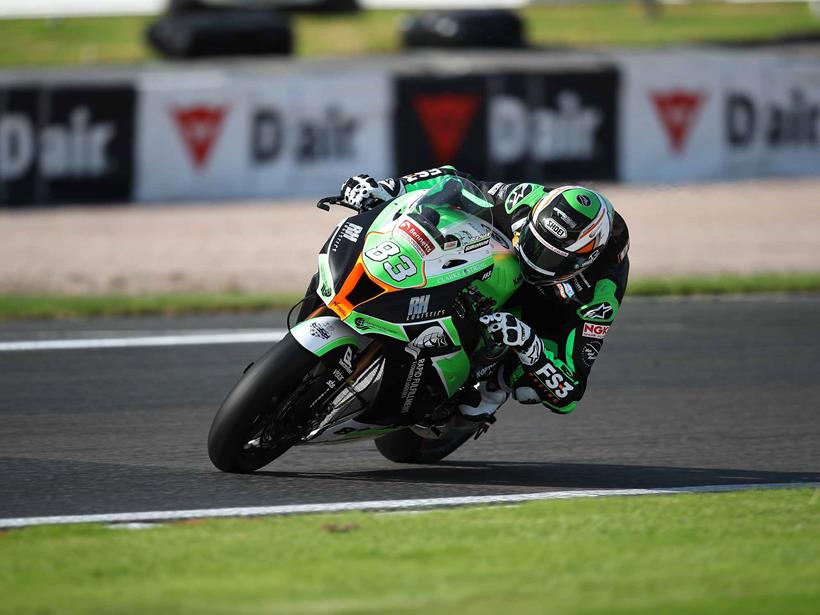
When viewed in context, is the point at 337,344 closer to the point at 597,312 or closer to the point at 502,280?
the point at 502,280

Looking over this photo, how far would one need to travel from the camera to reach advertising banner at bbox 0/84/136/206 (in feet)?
55.0

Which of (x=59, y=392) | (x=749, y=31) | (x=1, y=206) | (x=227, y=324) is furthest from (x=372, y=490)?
(x=749, y=31)

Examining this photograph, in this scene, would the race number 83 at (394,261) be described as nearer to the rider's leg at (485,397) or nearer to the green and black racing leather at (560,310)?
the green and black racing leather at (560,310)

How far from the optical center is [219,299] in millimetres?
11711

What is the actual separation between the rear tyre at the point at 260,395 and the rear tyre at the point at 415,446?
890 millimetres

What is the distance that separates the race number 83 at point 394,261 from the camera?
578cm

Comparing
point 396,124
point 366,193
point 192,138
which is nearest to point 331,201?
point 366,193

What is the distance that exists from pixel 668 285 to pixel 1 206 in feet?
29.5

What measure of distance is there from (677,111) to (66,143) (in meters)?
8.55

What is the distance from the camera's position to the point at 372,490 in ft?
20.4

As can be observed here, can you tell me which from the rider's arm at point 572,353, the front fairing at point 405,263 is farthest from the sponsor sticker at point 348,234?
the rider's arm at point 572,353

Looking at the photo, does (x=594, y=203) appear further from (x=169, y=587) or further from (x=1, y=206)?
(x=1, y=206)

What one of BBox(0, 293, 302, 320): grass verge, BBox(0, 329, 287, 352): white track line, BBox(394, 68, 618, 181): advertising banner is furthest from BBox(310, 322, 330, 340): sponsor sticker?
BBox(394, 68, 618, 181): advertising banner

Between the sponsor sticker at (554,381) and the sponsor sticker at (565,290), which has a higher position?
the sponsor sticker at (565,290)
